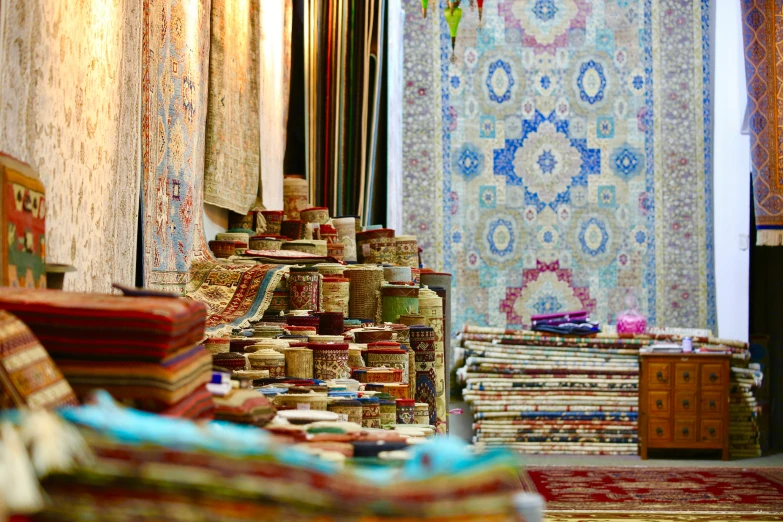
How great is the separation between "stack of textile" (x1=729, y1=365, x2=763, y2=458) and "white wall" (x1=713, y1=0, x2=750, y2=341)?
122 cm

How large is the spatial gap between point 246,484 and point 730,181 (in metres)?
10.5

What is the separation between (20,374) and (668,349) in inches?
320

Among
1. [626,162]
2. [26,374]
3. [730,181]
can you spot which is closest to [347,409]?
[26,374]

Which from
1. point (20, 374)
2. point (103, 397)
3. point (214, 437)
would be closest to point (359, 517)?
point (214, 437)

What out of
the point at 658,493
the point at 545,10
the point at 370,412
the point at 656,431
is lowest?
the point at 658,493

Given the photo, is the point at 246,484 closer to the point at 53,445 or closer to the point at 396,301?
the point at 53,445

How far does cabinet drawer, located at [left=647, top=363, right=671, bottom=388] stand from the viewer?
8867mm

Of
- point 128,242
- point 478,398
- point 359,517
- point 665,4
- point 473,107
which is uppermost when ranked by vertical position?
point 665,4

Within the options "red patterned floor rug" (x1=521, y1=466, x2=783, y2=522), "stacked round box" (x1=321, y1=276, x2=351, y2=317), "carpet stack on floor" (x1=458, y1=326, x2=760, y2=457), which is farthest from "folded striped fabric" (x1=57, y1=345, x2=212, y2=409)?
"carpet stack on floor" (x1=458, y1=326, x2=760, y2=457)

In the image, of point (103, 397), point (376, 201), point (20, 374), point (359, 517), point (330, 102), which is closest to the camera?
point (359, 517)

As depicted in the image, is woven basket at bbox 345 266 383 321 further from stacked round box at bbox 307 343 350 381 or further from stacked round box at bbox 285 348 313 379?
stacked round box at bbox 285 348 313 379

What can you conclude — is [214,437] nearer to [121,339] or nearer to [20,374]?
[20,374]

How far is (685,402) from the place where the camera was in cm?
882

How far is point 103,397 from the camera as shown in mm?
1268
